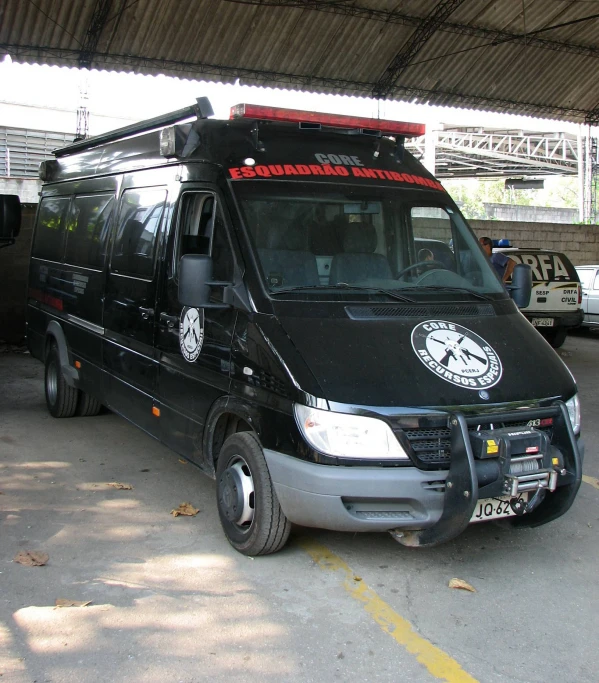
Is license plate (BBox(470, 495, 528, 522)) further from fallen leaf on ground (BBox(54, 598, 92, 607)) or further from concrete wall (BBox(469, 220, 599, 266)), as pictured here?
concrete wall (BBox(469, 220, 599, 266))

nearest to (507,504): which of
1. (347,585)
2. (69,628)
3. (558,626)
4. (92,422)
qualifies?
(558,626)

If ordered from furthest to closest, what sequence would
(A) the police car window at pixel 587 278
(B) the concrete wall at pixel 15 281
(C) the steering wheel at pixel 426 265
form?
(A) the police car window at pixel 587 278
(B) the concrete wall at pixel 15 281
(C) the steering wheel at pixel 426 265

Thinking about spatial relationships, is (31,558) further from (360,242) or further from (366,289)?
(360,242)

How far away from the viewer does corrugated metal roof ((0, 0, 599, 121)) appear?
12.0 meters

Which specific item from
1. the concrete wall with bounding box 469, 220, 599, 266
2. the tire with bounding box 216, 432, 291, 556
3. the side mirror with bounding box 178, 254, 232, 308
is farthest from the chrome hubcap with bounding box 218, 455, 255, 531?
the concrete wall with bounding box 469, 220, 599, 266

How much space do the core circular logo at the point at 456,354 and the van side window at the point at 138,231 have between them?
219 centimetres

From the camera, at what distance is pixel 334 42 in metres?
13.6

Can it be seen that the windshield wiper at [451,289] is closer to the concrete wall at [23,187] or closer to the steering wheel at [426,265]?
the steering wheel at [426,265]

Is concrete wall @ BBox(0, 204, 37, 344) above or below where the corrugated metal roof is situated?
below

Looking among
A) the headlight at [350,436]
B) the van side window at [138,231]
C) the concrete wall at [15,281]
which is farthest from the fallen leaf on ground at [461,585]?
the concrete wall at [15,281]

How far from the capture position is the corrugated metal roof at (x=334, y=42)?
12047mm

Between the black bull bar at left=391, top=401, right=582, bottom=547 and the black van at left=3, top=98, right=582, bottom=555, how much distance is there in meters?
0.01

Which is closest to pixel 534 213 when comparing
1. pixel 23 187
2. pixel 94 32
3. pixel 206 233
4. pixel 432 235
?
pixel 23 187

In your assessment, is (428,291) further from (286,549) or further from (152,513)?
(152,513)
